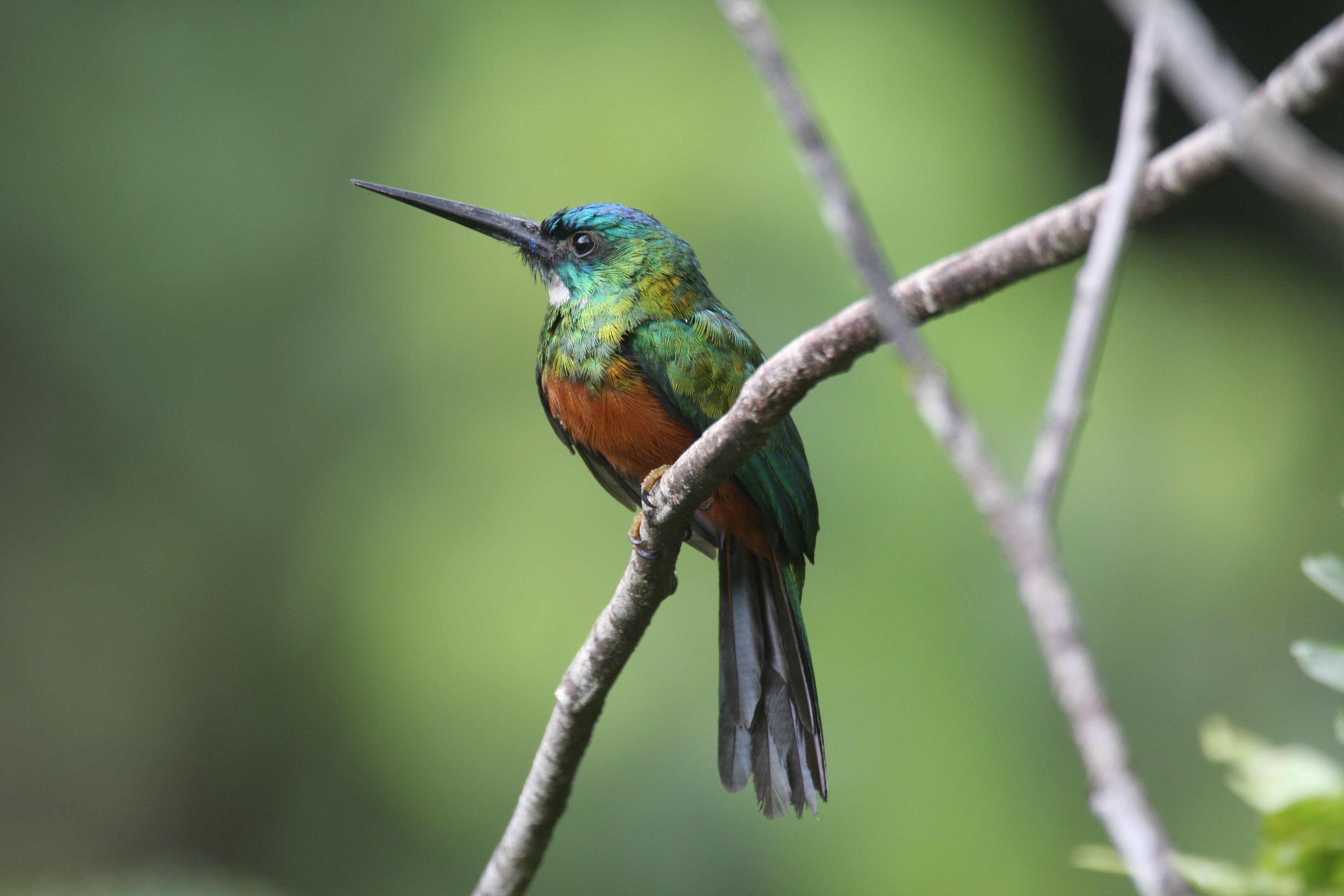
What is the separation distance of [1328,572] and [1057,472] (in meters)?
0.54

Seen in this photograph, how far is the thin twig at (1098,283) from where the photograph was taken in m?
0.50

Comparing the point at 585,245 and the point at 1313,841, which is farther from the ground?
the point at 585,245

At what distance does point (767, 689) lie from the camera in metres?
1.66

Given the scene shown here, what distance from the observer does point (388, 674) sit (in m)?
3.43

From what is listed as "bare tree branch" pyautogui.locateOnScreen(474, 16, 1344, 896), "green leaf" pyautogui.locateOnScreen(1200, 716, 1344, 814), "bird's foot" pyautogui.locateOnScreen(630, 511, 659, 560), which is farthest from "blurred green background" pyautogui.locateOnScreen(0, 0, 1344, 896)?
"green leaf" pyautogui.locateOnScreen(1200, 716, 1344, 814)

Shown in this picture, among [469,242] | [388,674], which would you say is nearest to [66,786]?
[388,674]

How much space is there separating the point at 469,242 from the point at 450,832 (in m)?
1.69

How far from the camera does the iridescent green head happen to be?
1.92 metres

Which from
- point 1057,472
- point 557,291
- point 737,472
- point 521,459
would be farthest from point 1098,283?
point 521,459

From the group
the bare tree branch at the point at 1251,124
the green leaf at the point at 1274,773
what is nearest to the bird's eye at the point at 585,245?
the green leaf at the point at 1274,773

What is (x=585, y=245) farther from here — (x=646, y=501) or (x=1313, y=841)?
(x=1313, y=841)

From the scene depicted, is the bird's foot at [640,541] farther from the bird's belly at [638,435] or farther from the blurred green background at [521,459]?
the blurred green background at [521,459]

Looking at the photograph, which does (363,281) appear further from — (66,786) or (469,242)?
(66,786)

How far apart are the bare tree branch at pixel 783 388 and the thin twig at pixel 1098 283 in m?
0.04
